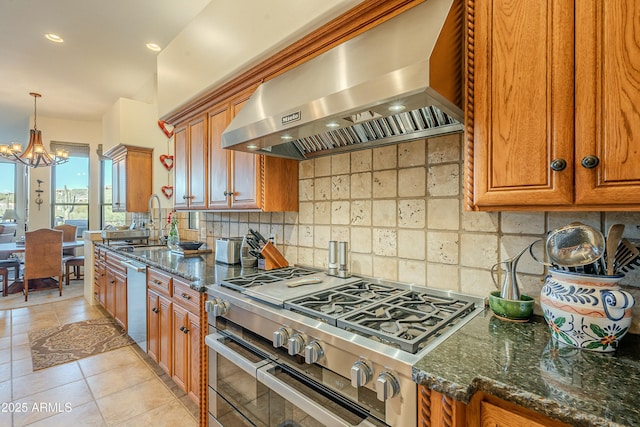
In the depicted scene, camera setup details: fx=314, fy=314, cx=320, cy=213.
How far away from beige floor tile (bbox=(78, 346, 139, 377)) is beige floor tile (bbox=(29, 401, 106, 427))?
498mm

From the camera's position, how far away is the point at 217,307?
162 centimetres

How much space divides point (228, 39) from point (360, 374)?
209cm

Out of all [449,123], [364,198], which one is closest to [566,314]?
[449,123]

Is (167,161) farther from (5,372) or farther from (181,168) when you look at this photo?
(5,372)

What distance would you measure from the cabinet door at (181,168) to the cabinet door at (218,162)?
0.45 meters

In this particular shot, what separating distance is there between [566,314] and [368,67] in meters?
1.04

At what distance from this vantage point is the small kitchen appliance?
2.38 meters

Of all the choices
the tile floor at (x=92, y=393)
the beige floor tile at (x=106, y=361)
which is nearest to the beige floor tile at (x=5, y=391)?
the tile floor at (x=92, y=393)

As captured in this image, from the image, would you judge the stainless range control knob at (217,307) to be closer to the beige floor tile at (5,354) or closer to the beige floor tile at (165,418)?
the beige floor tile at (165,418)

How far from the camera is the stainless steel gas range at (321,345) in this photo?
0.96m

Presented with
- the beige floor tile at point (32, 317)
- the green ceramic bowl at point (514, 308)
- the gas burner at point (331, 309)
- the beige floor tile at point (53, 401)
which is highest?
the green ceramic bowl at point (514, 308)

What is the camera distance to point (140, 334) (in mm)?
2707

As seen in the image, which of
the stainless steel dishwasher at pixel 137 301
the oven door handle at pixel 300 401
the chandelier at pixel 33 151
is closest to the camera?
the oven door handle at pixel 300 401

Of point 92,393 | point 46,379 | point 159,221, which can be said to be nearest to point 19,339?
point 46,379
